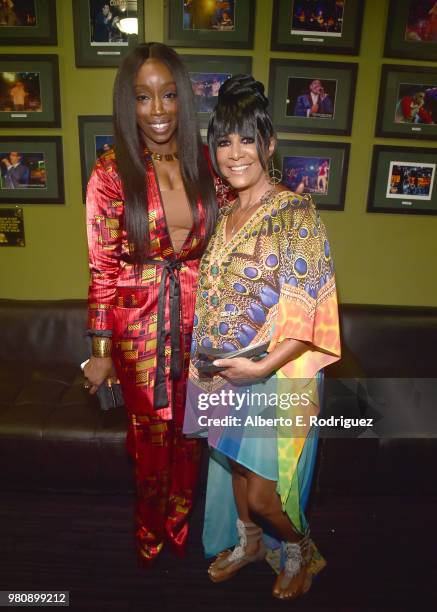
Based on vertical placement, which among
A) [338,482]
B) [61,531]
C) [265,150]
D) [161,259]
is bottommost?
[61,531]

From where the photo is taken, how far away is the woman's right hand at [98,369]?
5.21 feet

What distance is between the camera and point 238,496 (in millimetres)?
1710

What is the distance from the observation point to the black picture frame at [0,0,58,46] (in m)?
2.29

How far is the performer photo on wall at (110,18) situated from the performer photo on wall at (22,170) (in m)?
0.68

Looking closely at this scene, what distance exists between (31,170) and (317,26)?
1.66 m

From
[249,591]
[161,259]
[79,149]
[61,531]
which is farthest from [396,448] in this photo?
[79,149]

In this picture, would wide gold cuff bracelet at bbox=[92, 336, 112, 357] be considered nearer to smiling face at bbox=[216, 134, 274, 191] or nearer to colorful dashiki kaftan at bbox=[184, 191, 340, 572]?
colorful dashiki kaftan at bbox=[184, 191, 340, 572]

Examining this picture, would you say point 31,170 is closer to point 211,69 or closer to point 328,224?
point 211,69

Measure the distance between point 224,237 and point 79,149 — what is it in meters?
1.48

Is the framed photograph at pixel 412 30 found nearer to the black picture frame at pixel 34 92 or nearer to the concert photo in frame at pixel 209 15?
the concert photo in frame at pixel 209 15

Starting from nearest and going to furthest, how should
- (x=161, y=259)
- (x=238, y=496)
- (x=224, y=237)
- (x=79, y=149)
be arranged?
1. (x=224, y=237)
2. (x=161, y=259)
3. (x=238, y=496)
4. (x=79, y=149)

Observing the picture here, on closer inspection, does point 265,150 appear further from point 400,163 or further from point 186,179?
point 400,163

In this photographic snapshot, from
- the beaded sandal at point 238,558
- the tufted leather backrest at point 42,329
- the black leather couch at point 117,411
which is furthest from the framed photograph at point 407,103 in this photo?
the beaded sandal at point 238,558

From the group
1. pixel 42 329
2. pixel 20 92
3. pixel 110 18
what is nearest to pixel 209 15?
pixel 110 18
